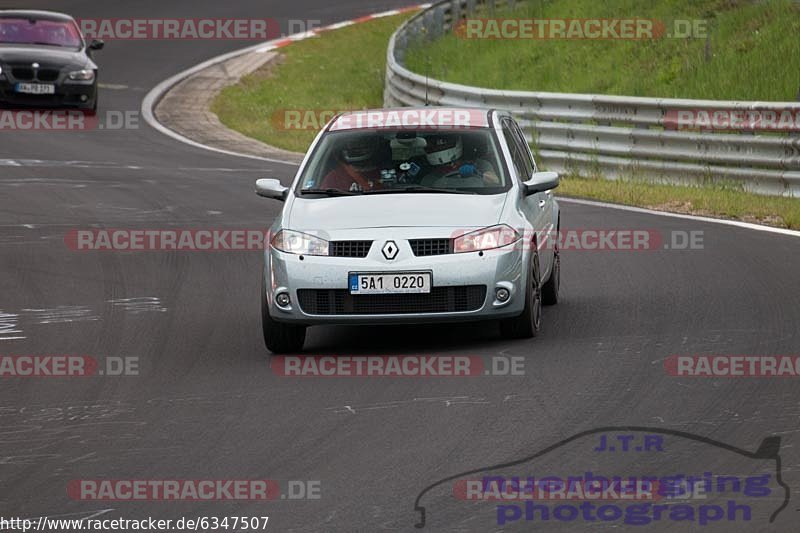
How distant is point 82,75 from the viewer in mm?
27312

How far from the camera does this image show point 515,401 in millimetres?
8773

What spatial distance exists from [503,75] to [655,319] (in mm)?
18464

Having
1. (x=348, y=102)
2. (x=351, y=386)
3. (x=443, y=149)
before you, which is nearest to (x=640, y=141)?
(x=443, y=149)

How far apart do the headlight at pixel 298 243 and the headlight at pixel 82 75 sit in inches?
692

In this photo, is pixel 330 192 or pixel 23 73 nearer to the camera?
pixel 330 192

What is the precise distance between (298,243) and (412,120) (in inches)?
66.0

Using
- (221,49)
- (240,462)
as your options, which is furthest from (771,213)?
(221,49)

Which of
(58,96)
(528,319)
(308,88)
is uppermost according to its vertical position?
(528,319)

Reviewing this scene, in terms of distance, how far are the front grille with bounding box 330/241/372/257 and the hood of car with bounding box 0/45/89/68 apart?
18.1 metres

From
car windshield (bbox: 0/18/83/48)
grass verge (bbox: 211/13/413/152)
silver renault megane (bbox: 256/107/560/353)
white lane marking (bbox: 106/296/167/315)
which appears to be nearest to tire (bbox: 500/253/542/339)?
silver renault megane (bbox: 256/107/560/353)

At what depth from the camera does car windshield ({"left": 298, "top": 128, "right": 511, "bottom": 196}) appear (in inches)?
436

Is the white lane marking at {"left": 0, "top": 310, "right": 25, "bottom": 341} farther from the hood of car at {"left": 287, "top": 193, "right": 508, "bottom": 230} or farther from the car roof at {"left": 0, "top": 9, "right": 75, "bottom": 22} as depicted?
the car roof at {"left": 0, "top": 9, "right": 75, "bottom": 22}

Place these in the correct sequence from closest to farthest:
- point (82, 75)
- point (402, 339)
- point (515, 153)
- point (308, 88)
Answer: point (402, 339)
point (515, 153)
point (82, 75)
point (308, 88)

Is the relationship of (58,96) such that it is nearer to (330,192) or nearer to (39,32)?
(39,32)
